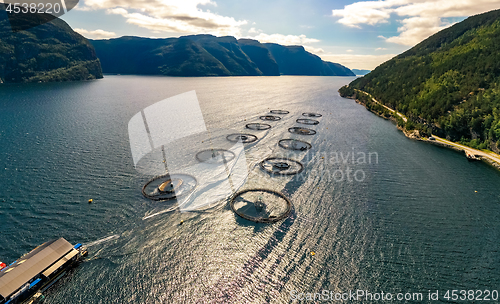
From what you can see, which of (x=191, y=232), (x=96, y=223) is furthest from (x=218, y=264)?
(x=96, y=223)

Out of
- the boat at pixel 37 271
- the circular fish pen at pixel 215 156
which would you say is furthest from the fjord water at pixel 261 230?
the circular fish pen at pixel 215 156

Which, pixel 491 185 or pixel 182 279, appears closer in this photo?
A: pixel 182 279

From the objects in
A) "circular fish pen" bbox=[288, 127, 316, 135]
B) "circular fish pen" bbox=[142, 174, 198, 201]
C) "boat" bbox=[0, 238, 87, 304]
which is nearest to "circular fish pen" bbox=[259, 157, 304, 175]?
"circular fish pen" bbox=[142, 174, 198, 201]

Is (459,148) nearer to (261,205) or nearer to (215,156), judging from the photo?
(261,205)

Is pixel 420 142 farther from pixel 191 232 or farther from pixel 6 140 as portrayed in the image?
pixel 6 140

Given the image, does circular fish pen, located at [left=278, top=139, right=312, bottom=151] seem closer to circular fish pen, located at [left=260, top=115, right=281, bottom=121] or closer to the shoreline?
circular fish pen, located at [left=260, top=115, right=281, bottom=121]

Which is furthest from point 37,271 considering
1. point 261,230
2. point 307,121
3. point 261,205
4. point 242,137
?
point 307,121
